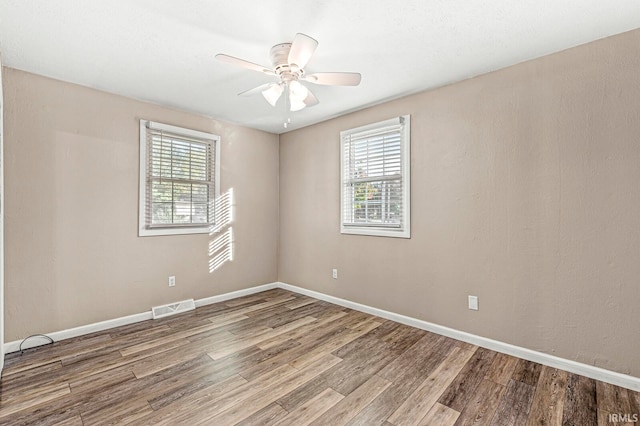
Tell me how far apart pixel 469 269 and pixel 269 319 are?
7.26ft

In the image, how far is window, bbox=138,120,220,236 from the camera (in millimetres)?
3545

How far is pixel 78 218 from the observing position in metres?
3.07

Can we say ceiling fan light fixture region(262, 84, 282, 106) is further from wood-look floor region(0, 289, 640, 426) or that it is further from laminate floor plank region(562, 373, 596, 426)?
laminate floor plank region(562, 373, 596, 426)

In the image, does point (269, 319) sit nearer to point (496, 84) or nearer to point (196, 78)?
point (196, 78)

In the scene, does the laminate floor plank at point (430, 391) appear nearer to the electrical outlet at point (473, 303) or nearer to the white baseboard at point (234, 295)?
the electrical outlet at point (473, 303)

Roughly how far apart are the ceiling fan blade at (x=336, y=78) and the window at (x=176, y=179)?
7.46 feet

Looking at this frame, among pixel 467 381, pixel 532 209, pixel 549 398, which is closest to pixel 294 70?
pixel 532 209

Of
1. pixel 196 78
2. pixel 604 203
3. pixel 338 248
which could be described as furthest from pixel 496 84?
pixel 196 78

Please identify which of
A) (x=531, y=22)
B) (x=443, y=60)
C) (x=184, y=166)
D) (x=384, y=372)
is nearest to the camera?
(x=531, y=22)

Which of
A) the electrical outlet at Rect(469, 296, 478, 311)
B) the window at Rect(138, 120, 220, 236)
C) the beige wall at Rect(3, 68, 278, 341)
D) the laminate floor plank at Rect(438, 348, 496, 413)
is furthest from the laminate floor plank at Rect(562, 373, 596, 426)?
the window at Rect(138, 120, 220, 236)

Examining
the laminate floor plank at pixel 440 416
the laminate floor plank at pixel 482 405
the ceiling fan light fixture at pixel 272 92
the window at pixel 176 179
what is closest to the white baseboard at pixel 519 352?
the laminate floor plank at pixel 482 405

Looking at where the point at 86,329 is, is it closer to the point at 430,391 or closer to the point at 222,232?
the point at 222,232

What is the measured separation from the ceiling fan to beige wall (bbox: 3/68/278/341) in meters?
1.80

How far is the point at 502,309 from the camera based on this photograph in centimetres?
271
